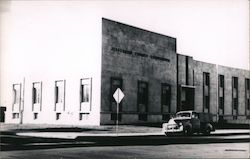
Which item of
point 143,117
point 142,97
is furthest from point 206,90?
point 143,117

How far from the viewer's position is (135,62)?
127 ft

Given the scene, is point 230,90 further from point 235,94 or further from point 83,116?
point 83,116

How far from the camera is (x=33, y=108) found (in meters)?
43.9

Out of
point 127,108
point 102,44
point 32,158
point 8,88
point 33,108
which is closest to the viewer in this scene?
point 32,158

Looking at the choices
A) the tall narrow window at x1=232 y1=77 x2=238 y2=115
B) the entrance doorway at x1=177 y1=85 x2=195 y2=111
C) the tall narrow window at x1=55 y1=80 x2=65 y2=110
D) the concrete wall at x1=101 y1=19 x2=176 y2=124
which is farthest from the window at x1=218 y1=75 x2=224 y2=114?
the tall narrow window at x1=55 y1=80 x2=65 y2=110

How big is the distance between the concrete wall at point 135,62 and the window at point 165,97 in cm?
58

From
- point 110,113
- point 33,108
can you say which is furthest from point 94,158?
point 33,108

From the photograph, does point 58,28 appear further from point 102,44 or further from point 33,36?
point 102,44

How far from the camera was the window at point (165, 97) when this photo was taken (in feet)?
140

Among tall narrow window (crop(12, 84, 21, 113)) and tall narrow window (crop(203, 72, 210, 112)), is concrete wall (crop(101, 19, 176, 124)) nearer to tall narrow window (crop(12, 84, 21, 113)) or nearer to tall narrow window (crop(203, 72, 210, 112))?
tall narrow window (crop(203, 72, 210, 112))

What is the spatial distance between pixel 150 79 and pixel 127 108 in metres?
5.22

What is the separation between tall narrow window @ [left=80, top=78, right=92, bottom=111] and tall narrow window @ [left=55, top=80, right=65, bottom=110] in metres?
3.42

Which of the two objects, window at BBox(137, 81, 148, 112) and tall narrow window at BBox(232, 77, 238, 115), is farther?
tall narrow window at BBox(232, 77, 238, 115)

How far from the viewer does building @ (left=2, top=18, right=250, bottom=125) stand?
35.7 m
